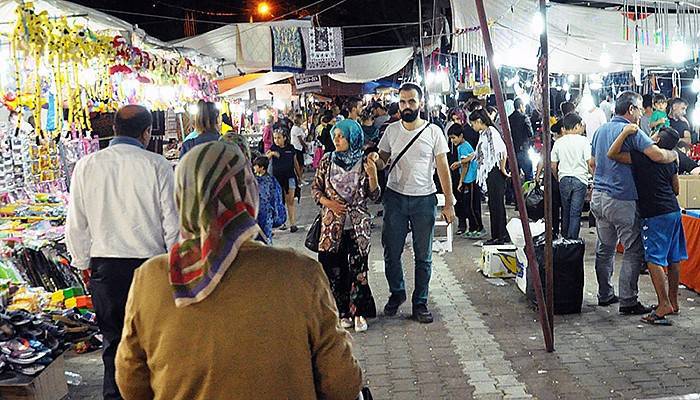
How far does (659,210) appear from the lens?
6.07 metres

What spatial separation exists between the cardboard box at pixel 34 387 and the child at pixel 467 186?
6.78m

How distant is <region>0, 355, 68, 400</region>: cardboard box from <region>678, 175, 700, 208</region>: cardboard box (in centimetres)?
642

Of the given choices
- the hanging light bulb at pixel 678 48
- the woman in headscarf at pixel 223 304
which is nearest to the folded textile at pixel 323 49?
the hanging light bulb at pixel 678 48

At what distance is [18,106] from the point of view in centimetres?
662

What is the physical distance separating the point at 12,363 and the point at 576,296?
4581 millimetres

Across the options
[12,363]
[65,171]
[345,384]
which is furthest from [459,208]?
[345,384]

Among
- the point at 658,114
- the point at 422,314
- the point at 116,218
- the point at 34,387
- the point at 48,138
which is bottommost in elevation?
the point at 422,314

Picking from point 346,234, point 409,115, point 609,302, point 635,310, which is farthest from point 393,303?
point 635,310

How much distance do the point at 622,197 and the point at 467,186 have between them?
445 centimetres

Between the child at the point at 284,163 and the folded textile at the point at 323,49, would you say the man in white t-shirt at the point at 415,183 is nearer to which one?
the child at the point at 284,163

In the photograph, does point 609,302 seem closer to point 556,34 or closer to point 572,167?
point 572,167

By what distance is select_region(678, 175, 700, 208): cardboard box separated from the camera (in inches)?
312

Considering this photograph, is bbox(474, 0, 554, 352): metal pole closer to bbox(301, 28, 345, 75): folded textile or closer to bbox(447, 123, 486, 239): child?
bbox(447, 123, 486, 239): child

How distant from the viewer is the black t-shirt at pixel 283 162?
11266 mm
